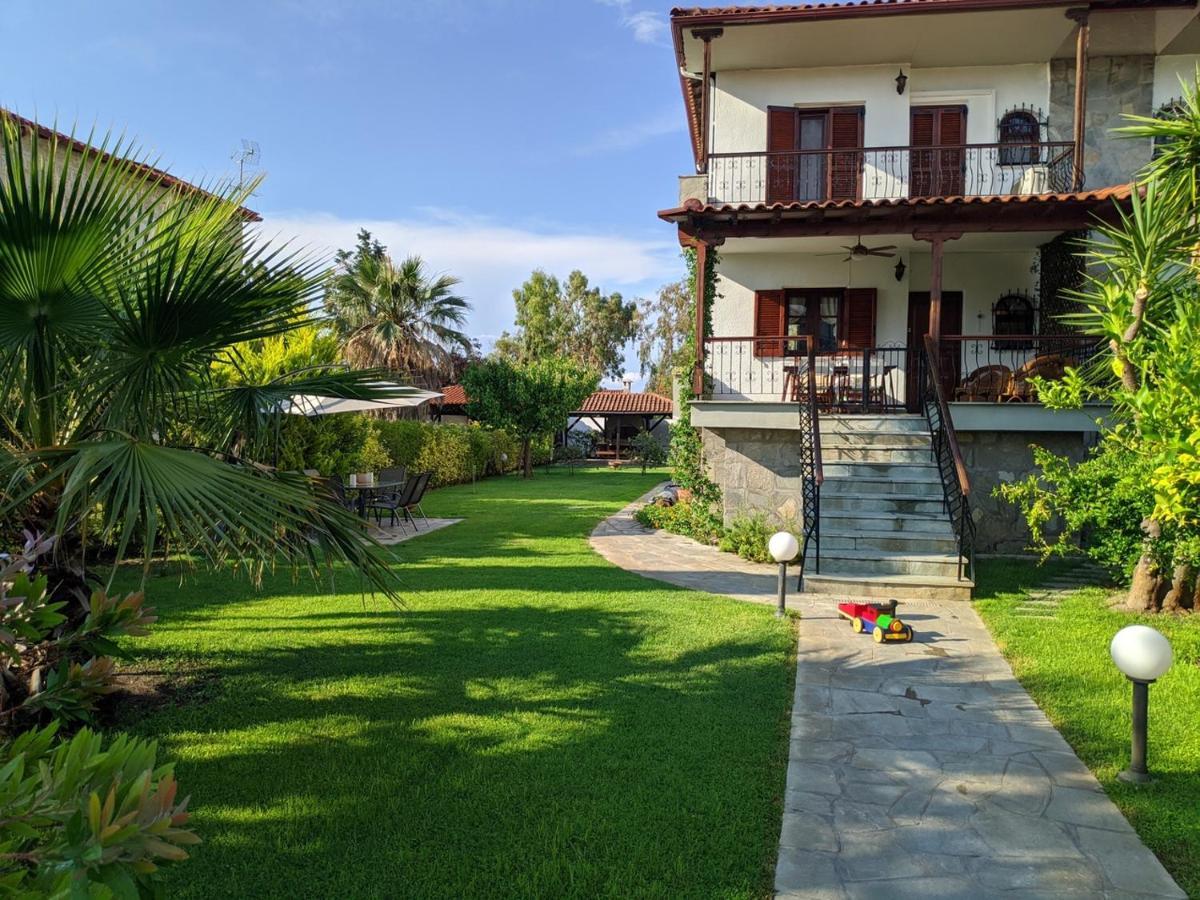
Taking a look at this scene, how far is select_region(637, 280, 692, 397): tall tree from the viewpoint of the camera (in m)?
46.6

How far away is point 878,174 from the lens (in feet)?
41.5

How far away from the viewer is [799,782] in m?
3.85

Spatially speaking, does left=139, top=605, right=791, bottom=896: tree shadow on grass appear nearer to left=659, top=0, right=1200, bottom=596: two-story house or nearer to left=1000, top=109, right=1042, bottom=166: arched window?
left=659, top=0, right=1200, bottom=596: two-story house

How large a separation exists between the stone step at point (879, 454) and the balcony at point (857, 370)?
1.30m

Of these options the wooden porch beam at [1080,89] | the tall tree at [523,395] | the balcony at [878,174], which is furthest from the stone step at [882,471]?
the tall tree at [523,395]

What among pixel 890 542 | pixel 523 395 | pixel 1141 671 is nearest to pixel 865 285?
pixel 890 542

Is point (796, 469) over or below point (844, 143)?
below

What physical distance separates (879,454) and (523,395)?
15636mm

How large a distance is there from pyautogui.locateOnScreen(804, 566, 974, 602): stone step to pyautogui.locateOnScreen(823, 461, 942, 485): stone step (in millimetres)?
1871

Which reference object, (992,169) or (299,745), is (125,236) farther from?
(992,169)

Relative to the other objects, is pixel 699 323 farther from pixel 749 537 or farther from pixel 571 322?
pixel 571 322

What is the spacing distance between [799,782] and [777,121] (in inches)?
473

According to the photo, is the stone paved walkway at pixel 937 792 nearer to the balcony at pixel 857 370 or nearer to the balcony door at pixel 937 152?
the balcony at pixel 857 370

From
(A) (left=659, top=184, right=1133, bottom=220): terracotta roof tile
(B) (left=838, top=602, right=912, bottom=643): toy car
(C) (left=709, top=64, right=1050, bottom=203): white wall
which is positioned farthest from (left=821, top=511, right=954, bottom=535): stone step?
Answer: (C) (left=709, top=64, right=1050, bottom=203): white wall
